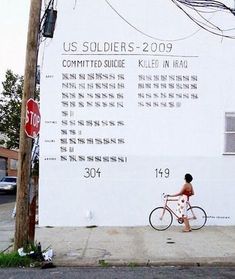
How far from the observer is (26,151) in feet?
32.1

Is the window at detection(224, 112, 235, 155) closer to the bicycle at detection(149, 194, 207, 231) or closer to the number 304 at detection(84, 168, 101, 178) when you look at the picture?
the bicycle at detection(149, 194, 207, 231)

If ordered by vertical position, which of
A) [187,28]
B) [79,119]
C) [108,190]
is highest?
[187,28]

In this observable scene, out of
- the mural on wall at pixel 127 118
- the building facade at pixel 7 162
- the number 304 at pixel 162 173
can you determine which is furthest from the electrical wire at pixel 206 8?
the building facade at pixel 7 162

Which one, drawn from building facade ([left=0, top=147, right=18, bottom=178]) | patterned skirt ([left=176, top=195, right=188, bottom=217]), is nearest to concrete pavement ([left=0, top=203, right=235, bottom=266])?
patterned skirt ([left=176, top=195, right=188, bottom=217])

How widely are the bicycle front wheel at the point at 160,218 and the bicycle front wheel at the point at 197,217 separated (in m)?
0.58

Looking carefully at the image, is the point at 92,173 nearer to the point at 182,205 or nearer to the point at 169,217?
the point at 169,217

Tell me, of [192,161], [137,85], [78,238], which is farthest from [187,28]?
[78,238]

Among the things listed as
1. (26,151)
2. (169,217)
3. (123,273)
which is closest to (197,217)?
(169,217)

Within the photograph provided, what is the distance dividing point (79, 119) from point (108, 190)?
87.6 inches

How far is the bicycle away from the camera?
46.0 ft

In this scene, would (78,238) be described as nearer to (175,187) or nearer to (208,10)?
(175,187)

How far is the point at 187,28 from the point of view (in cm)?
1499

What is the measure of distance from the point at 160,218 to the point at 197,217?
1.10 meters

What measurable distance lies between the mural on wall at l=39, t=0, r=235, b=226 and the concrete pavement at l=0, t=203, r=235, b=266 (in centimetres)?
98
